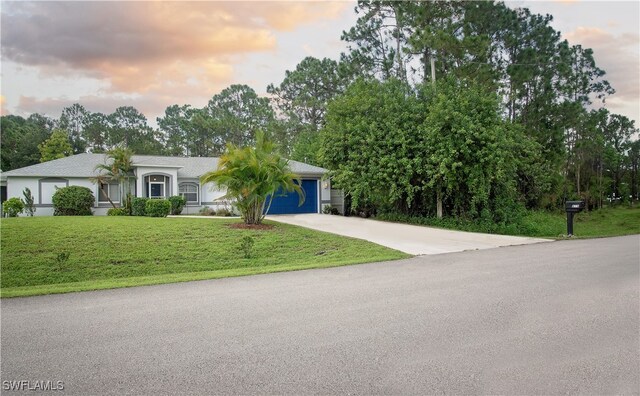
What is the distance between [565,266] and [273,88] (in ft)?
116

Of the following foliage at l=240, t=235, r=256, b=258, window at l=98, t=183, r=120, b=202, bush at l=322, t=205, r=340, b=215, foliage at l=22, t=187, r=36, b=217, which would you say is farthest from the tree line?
foliage at l=22, t=187, r=36, b=217

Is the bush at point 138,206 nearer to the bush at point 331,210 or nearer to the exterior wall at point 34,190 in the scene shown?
the exterior wall at point 34,190

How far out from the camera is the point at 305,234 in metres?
13.7

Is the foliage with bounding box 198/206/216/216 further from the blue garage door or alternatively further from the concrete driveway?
the concrete driveway

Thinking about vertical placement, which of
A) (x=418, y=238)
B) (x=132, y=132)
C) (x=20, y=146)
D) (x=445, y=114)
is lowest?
(x=418, y=238)

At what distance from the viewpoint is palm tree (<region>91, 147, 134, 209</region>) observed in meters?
20.4

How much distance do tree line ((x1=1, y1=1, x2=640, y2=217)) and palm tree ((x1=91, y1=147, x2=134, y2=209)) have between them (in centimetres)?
1048

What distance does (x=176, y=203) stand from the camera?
21.5 meters

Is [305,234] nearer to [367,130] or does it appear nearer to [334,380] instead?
[367,130]

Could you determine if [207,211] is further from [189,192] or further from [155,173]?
[155,173]

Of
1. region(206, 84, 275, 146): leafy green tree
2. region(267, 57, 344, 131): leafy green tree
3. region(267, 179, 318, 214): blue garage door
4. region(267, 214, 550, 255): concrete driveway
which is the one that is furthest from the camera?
region(206, 84, 275, 146): leafy green tree

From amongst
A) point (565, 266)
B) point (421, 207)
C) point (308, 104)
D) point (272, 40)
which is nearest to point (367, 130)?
point (421, 207)

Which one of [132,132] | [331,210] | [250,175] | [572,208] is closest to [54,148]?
[132,132]

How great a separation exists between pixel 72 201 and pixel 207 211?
676 centimetres
